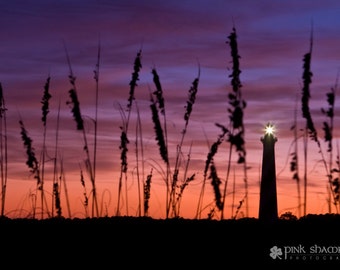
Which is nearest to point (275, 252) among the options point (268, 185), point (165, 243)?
point (165, 243)

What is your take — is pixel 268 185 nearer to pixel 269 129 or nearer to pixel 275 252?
pixel 269 129

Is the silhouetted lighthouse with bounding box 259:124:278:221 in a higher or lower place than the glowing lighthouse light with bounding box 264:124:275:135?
lower

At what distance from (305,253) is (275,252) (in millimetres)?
335

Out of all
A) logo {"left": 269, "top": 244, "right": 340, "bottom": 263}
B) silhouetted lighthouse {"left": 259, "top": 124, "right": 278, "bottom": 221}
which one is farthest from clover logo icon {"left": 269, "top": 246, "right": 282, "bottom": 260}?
silhouetted lighthouse {"left": 259, "top": 124, "right": 278, "bottom": 221}

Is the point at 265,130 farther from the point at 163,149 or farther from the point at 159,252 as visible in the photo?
the point at 159,252

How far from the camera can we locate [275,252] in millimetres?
6633

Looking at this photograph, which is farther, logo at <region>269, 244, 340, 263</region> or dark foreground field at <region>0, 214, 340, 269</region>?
logo at <region>269, 244, 340, 263</region>

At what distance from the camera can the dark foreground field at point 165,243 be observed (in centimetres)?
645

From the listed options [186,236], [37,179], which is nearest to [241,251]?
[186,236]

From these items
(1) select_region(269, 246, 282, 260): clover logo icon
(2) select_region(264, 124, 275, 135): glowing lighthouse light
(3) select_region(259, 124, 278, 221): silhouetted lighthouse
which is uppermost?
(2) select_region(264, 124, 275, 135): glowing lighthouse light

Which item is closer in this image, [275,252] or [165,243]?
[275,252]

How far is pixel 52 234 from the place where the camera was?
7258mm

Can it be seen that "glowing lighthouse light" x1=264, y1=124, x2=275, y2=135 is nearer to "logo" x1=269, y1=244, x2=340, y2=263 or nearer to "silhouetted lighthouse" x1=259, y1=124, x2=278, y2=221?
"silhouetted lighthouse" x1=259, y1=124, x2=278, y2=221

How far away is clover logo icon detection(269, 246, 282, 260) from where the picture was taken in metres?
6.56
